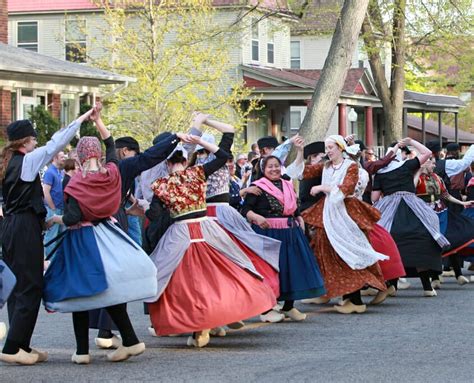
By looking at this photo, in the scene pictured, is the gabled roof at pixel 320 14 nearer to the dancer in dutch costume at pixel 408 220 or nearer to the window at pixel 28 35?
the window at pixel 28 35

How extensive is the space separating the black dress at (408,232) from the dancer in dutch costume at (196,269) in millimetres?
4684

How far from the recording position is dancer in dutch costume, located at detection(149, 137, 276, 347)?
10.7m

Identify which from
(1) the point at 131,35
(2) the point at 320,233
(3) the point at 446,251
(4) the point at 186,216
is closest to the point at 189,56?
(1) the point at 131,35

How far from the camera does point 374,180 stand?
15867 millimetres

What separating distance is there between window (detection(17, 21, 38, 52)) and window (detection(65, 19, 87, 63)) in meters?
3.35

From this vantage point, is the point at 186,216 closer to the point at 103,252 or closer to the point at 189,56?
the point at 103,252

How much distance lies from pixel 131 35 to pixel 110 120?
114 inches

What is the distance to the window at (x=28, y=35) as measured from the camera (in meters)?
47.5

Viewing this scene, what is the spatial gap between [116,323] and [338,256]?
4.34 m

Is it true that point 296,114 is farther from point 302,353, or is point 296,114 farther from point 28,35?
point 302,353

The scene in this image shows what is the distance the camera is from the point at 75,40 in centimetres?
4303

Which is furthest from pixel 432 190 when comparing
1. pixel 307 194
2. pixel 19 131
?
pixel 19 131

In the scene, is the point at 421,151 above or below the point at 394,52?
below

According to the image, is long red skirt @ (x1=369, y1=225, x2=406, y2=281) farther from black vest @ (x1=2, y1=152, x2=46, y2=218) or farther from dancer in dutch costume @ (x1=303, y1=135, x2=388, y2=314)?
black vest @ (x1=2, y1=152, x2=46, y2=218)
